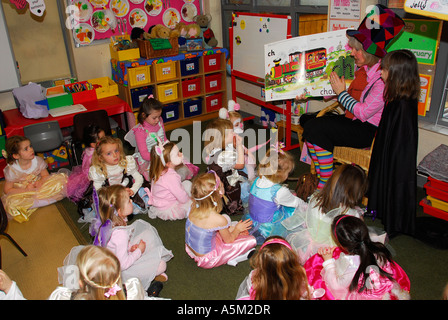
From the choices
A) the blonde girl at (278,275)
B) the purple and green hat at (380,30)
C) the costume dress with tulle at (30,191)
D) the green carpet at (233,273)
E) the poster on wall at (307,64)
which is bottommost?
the green carpet at (233,273)

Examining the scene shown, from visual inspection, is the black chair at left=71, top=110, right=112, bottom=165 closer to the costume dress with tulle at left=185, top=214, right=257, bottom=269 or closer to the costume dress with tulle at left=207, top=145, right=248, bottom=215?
the costume dress with tulle at left=207, top=145, right=248, bottom=215

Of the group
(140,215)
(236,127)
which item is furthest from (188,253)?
(236,127)

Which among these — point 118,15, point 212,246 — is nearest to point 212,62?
point 118,15

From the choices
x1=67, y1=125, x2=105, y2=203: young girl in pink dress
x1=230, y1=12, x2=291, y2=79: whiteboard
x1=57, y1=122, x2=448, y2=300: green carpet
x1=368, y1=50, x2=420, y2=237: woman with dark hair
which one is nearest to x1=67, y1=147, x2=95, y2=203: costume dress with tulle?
x1=67, y1=125, x2=105, y2=203: young girl in pink dress

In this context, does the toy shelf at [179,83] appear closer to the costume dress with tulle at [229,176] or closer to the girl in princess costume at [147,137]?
the girl in princess costume at [147,137]

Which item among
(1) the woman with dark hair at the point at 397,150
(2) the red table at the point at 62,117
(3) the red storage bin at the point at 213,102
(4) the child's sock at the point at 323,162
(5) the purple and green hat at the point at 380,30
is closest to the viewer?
(1) the woman with dark hair at the point at 397,150

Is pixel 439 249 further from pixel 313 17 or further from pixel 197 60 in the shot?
pixel 197 60

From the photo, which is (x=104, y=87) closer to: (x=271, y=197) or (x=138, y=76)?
(x=138, y=76)

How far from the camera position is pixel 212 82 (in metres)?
6.03

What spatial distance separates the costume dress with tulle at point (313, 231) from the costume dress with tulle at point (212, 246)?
0.34m

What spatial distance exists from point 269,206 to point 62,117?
9.31 ft

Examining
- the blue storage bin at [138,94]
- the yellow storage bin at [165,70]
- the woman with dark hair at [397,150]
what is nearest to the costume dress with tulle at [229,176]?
the woman with dark hair at [397,150]

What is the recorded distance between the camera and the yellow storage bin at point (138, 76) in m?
5.23
